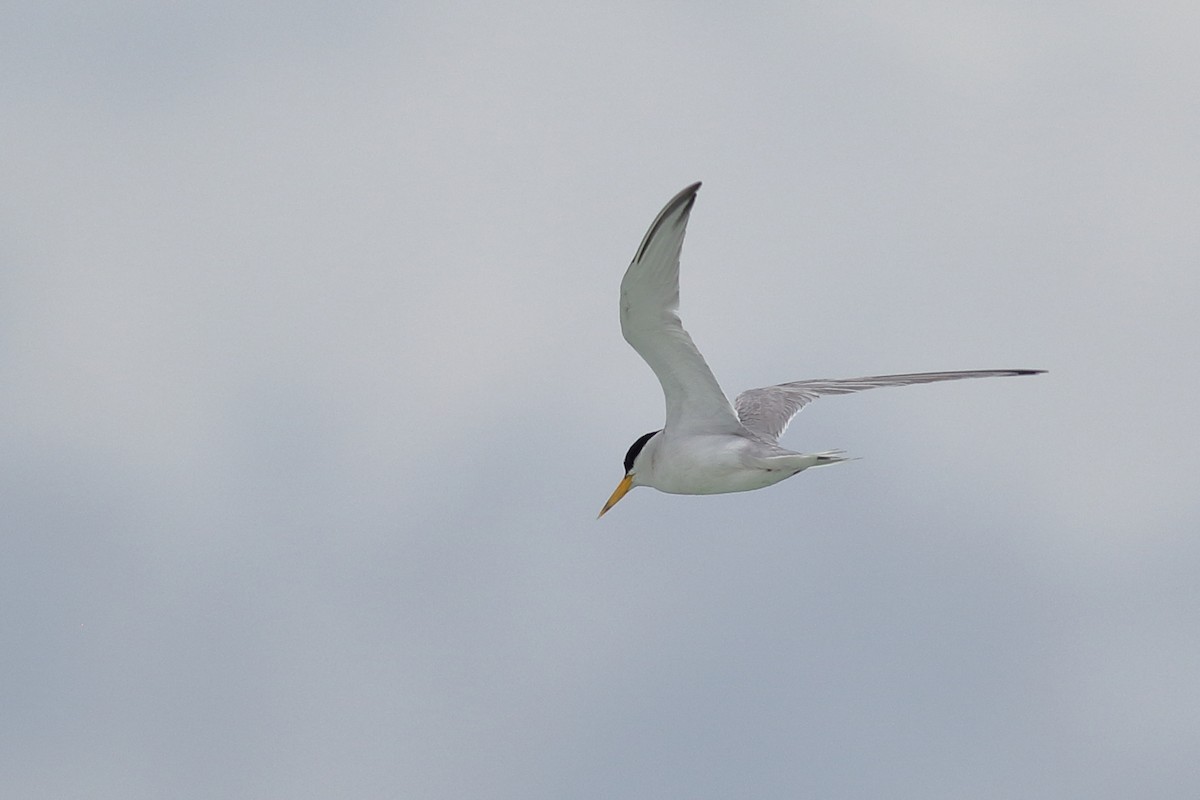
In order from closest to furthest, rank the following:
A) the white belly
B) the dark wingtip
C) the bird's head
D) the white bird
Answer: the dark wingtip < the white bird < the white belly < the bird's head

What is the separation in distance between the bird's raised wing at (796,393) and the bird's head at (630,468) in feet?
3.65

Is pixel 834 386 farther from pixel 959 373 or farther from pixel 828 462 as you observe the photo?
pixel 828 462

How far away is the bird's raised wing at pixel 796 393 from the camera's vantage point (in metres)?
14.0

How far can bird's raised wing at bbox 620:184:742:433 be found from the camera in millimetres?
11125

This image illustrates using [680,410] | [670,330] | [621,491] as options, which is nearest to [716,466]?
[680,410]

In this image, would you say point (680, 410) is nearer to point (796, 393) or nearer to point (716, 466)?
point (716, 466)

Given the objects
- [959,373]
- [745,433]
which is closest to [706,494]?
[745,433]

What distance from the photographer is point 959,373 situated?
46.0ft

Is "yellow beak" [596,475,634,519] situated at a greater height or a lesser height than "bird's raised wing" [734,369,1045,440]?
lesser

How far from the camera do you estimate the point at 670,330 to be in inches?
478

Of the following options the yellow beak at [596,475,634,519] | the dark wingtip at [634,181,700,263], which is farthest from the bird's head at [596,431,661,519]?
the dark wingtip at [634,181,700,263]

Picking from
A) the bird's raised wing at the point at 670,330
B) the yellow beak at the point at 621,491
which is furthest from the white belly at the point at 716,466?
the yellow beak at the point at 621,491

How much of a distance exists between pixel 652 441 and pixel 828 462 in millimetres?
2268

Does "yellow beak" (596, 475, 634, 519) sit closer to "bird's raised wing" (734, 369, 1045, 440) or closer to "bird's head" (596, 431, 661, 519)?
"bird's head" (596, 431, 661, 519)
